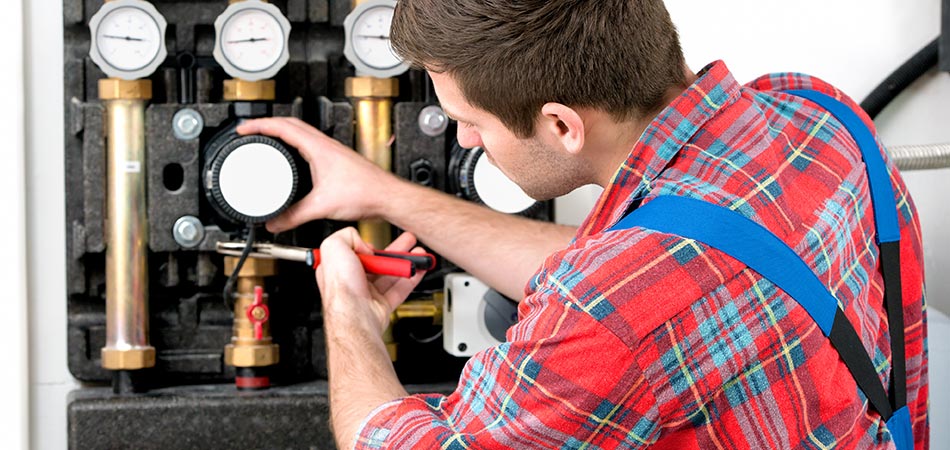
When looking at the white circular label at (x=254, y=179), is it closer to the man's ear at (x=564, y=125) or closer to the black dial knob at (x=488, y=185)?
the black dial knob at (x=488, y=185)

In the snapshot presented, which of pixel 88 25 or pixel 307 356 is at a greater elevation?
pixel 88 25

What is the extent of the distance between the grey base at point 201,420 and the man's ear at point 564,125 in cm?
55

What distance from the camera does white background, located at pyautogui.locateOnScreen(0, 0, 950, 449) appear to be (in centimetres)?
138

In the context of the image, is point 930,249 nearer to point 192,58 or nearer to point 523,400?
point 523,400

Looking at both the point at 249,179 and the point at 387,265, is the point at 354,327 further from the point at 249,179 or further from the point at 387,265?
the point at 249,179

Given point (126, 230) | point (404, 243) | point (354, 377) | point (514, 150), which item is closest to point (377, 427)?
point (354, 377)

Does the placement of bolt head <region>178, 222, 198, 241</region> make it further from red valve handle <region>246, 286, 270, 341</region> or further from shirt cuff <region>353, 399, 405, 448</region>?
shirt cuff <region>353, 399, 405, 448</region>

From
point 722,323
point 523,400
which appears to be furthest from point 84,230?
point 722,323

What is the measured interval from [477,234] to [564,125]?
0.43 metres

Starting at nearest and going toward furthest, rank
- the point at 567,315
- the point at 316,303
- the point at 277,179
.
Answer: the point at 567,315, the point at 277,179, the point at 316,303

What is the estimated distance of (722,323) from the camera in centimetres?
81

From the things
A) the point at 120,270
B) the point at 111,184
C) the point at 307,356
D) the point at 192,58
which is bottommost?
the point at 307,356

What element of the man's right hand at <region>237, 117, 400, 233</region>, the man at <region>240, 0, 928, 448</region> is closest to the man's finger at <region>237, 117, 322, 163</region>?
the man's right hand at <region>237, 117, 400, 233</region>

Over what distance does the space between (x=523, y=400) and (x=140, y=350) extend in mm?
680
